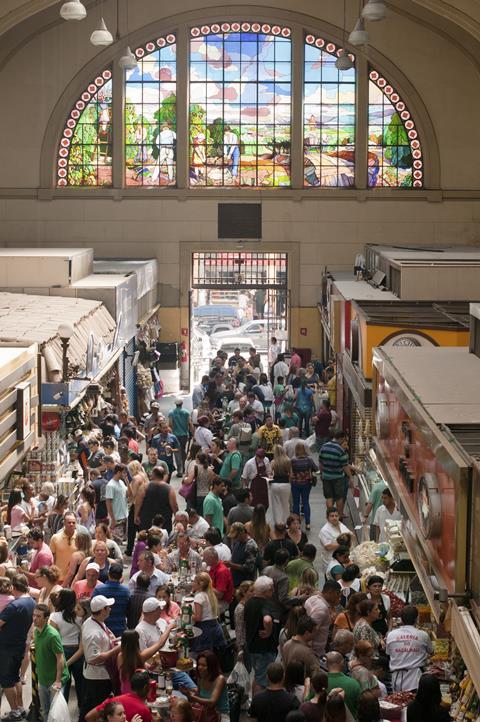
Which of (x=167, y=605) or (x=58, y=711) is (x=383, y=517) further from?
(x=58, y=711)

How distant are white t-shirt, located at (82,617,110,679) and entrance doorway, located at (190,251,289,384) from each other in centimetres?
2109

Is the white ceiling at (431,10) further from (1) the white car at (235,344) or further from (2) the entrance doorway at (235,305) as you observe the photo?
(1) the white car at (235,344)

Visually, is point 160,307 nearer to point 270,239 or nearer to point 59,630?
point 270,239

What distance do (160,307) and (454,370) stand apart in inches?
821

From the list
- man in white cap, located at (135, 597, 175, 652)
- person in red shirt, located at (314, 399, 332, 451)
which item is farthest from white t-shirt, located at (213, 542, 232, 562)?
person in red shirt, located at (314, 399, 332, 451)

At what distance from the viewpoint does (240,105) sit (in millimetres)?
31266

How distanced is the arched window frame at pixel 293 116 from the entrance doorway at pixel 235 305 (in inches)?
74.3

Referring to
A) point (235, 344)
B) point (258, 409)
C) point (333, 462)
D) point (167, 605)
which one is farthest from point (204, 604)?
point (235, 344)

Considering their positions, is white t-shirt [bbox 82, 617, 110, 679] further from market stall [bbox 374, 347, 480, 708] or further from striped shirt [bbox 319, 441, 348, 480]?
striped shirt [bbox 319, 441, 348, 480]

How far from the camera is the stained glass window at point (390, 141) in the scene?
30.9 metres

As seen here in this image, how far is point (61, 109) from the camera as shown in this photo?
30.8 metres

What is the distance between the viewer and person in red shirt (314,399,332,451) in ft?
67.7

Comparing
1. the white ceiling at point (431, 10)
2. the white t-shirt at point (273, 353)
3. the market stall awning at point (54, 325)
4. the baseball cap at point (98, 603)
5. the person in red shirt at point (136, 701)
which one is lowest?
the white t-shirt at point (273, 353)

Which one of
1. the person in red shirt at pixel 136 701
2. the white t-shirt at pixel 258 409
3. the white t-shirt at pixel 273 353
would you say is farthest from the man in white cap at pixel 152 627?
the white t-shirt at pixel 273 353
